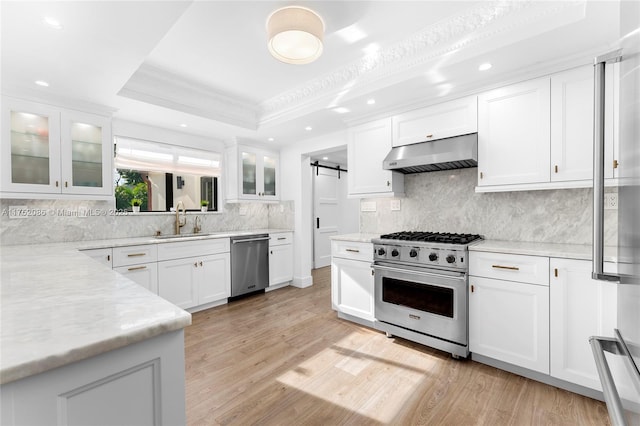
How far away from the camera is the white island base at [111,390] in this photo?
0.60 m

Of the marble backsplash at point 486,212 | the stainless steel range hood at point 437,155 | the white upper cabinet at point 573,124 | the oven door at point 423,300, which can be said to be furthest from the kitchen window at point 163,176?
the white upper cabinet at point 573,124

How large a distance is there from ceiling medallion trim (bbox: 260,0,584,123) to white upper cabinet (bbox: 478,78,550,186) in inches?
23.5

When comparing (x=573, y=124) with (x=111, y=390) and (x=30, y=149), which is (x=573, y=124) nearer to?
(x=111, y=390)

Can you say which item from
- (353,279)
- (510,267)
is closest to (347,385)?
(353,279)

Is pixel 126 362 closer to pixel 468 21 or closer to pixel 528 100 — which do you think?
pixel 468 21

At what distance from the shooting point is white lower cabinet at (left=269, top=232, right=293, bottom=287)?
174 inches

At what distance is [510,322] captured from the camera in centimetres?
217

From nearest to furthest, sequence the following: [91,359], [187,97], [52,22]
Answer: [91,359] < [52,22] < [187,97]

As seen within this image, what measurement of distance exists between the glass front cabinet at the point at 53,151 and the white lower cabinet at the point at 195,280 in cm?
108

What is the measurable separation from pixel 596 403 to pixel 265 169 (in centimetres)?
443

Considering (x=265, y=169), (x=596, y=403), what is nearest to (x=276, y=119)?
(x=265, y=169)

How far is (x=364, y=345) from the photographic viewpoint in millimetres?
2670

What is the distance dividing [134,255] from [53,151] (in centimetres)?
123

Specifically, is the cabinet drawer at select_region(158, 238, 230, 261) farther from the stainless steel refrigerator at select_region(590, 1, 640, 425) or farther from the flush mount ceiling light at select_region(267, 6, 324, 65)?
the stainless steel refrigerator at select_region(590, 1, 640, 425)
